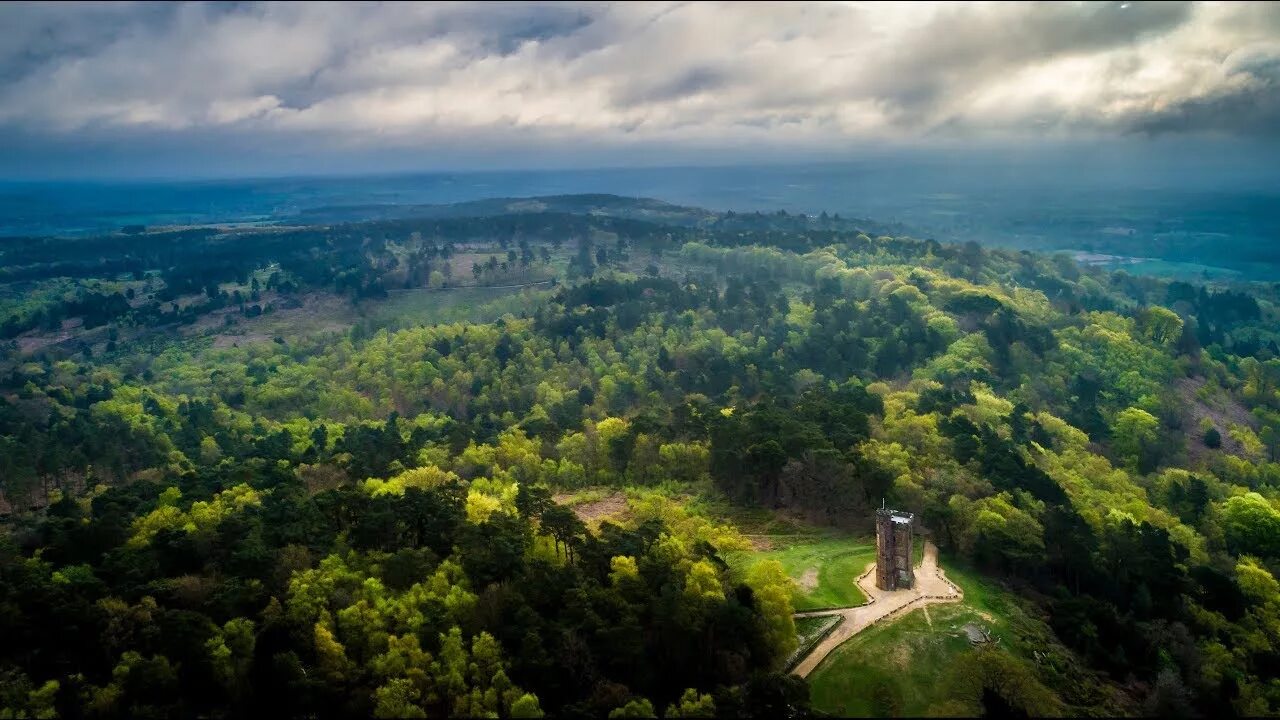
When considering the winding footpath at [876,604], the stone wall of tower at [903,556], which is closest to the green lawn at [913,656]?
the winding footpath at [876,604]

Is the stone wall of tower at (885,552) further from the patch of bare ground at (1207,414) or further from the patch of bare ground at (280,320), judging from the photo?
the patch of bare ground at (280,320)

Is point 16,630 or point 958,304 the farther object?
point 958,304

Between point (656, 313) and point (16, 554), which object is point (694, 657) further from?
point (656, 313)

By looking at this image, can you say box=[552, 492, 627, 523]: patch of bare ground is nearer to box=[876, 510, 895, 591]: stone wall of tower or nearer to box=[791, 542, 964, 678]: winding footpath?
box=[791, 542, 964, 678]: winding footpath

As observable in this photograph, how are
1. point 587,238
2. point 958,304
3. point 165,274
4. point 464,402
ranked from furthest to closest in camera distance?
point 587,238, point 165,274, point 958,304, point 464,402

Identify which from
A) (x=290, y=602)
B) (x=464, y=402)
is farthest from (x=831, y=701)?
(x=464, y=402)

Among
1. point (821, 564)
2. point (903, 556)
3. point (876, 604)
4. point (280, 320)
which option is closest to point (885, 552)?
point (903, 556)

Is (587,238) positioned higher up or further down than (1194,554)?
higher up
